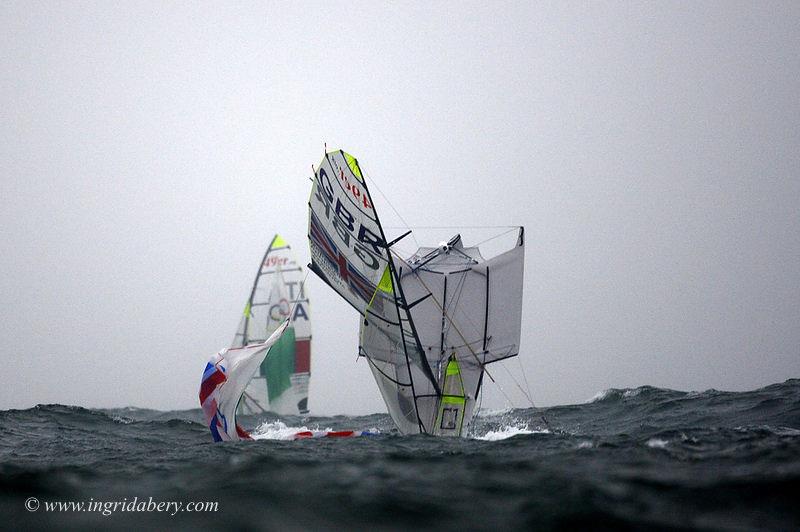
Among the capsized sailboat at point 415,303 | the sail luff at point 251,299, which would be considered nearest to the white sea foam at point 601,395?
the capsized sailboat at point 415,303

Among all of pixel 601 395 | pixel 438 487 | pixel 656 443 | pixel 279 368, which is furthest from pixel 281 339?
pixel 438 487

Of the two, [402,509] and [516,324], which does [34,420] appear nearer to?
[516,324]

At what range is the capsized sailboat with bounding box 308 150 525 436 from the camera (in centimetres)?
1925

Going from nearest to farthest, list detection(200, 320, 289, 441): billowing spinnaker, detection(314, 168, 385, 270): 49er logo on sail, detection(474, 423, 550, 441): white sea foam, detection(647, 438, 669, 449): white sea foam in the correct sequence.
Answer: detection(647, 438, 669, 449): white sea foam, detection(474, 423, 550, 441): white sea foam, detection(200, 320, 289, 441): billowing spinnaker, detection(314, 168, 385, 270): 49er logo on sail

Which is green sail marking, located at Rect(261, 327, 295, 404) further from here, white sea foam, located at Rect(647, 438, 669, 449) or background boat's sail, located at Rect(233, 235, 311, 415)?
white sea foam, located at Rect(647, 438, 669, 449)

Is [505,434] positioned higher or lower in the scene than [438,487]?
higher

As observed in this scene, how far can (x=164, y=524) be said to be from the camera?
5.79 meters

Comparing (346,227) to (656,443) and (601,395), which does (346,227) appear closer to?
(656,443)

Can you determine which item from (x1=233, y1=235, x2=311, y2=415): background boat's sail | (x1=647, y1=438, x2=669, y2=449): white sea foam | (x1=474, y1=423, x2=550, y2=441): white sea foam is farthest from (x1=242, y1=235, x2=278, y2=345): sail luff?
(x1=647, y1=438, x2=669, y2=449): white sea foam

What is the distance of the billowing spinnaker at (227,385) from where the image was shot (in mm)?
15375

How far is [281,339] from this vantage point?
4009cm

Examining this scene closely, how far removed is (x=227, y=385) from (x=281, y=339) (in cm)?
2391

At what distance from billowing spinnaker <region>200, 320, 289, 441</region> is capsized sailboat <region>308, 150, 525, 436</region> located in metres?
3.33

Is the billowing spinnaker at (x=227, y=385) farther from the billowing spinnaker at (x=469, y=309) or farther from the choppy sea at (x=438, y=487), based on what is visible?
the billowing spinnaker at (x=469, y=309)
